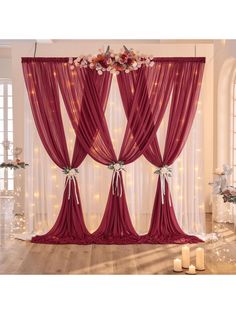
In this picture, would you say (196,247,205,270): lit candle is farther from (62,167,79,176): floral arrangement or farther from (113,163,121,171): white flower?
(62,167,79,176): floral arrangement

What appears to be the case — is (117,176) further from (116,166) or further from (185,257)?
(185,257)

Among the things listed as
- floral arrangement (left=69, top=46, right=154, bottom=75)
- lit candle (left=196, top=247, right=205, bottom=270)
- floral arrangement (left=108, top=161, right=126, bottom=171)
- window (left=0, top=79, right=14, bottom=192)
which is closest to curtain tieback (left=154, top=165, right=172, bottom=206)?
floral arrangement (left=108, top=161, right=126, bottom=171)

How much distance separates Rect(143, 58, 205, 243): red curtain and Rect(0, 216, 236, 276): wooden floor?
38cm

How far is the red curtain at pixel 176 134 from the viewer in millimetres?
5832

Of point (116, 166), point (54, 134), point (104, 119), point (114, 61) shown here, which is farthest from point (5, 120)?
point (114, 61)

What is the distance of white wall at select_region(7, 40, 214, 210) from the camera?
21.4ft

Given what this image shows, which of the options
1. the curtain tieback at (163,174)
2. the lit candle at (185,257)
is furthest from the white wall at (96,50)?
the lit candle at (185,257)

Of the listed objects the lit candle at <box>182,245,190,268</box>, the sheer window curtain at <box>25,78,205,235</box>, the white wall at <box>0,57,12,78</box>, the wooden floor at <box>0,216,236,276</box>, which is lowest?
the wooden floor at <box>0,216,236,276</box>

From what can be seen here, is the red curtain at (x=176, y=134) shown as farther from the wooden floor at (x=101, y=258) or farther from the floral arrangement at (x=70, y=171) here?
the floral arrangement at (x=70, y=171)

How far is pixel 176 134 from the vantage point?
589 cm

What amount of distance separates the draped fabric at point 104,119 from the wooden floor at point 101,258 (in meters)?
0.31
